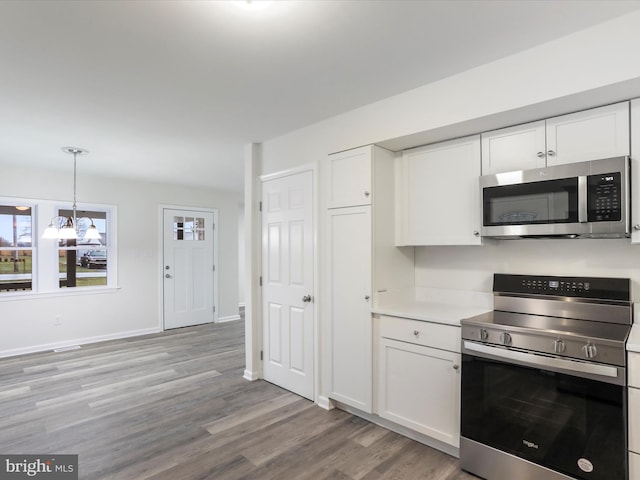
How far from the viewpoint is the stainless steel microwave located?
1.90 metres

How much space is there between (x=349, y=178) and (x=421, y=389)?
1568 millimetres

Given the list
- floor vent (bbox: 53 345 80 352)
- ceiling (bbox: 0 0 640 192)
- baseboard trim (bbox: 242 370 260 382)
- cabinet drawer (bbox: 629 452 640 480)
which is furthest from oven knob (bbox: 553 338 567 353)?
floor vent (bbox: 53 345 80 352)

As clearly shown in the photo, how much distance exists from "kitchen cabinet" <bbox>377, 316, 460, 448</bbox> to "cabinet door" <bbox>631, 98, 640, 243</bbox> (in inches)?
40.9

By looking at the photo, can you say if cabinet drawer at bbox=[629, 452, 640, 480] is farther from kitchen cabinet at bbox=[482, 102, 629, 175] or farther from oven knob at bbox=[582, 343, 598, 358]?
kitchen cabinet at bbox=[482, 102, 629, 175]

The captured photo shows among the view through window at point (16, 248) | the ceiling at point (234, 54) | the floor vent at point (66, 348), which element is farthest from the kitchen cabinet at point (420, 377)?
the view through window at point (16, 248)

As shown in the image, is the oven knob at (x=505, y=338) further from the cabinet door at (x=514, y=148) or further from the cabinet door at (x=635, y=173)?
the cabinet door at (x=514, y=148)

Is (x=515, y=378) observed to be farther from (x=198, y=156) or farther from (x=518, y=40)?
(x=198, y=156)

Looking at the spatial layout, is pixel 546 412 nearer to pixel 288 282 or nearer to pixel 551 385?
pixel 551 385

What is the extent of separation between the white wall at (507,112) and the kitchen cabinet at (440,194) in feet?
0.37

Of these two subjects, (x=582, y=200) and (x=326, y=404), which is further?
(x=326, y=404)

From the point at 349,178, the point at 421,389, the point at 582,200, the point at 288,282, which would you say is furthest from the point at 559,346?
the point at 288,282

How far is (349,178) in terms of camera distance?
2.84 metres

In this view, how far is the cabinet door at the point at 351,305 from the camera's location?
2732mm

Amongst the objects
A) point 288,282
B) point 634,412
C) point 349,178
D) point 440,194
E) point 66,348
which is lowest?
point 66,348
